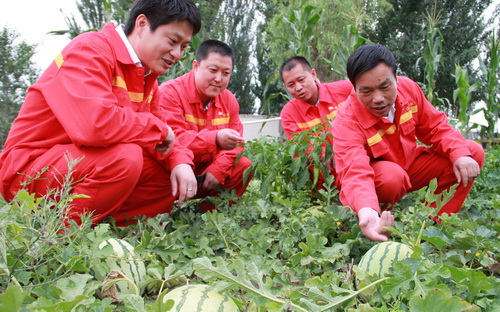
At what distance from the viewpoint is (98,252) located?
5.27ft

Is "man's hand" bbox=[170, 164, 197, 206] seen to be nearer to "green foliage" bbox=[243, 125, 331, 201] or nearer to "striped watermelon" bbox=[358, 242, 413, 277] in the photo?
"green foliage" bbox=[243, 125, 331, 201]

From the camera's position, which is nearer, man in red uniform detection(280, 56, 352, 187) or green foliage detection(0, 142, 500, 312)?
green foliage detection(0, 142, 500, 312)

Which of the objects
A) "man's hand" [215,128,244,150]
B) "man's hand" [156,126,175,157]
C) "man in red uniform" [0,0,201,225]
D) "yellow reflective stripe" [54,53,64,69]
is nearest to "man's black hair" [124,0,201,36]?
"man in red uniform" [0,0,201,225]

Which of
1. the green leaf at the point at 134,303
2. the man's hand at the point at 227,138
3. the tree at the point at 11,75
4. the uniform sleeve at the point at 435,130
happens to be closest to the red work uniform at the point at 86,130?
the man's hand at the point at 227,138

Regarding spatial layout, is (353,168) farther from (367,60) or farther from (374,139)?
(367,60)

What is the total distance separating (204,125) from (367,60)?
5.47ft

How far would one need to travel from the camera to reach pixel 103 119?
224 cm

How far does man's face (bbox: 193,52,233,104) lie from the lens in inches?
141

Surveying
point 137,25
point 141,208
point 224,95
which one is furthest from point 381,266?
point 224,95

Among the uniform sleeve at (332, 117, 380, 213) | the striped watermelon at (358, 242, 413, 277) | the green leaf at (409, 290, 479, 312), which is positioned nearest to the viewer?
the green leaf at (409, 290, 479, 312)

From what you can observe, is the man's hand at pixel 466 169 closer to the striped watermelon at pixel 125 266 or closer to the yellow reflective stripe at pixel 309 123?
the yellow reflective stripe at pixel 309 123

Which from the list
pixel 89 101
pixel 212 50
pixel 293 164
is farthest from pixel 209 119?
pixel 89 101

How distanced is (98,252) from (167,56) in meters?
1.41

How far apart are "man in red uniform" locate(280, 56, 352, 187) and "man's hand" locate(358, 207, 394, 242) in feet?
7.80
